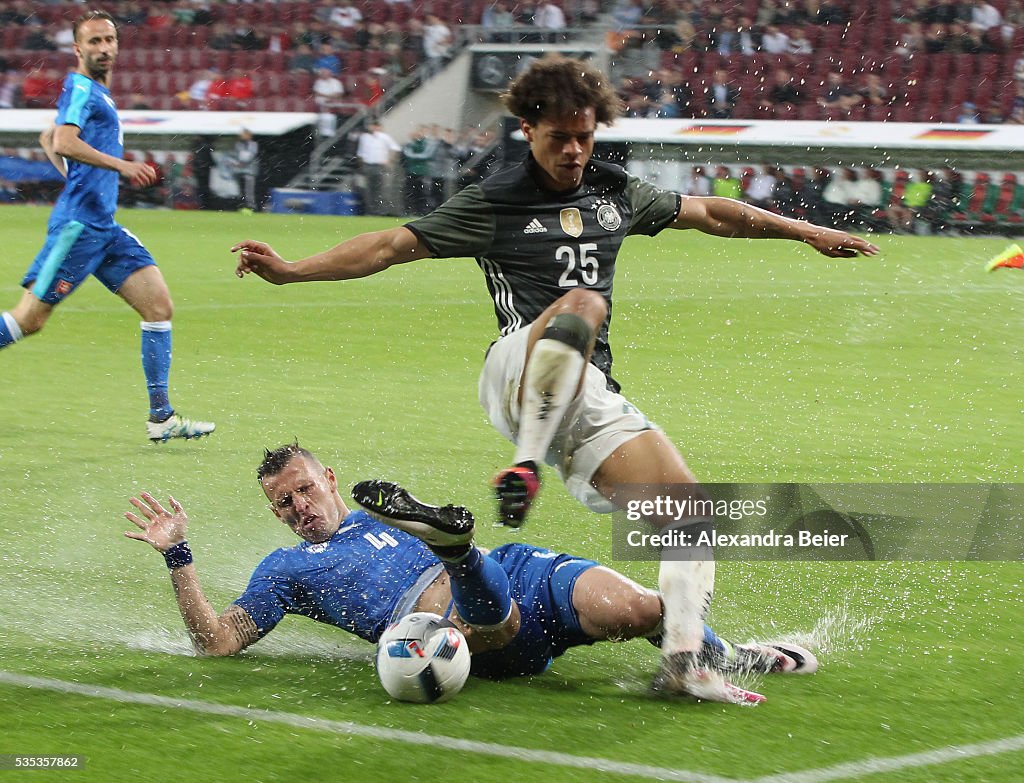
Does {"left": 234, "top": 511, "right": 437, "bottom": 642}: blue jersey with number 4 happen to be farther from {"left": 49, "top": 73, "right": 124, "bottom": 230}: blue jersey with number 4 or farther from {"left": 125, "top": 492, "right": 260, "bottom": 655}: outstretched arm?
{"left": 49, "top": 73, "right": 124, "bottom": 230}: blue jersey with number 4

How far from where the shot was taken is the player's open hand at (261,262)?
13.8 ft

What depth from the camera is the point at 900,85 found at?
2659cm

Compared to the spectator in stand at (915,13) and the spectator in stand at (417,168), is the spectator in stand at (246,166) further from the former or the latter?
the spectator in stand at (915,13)

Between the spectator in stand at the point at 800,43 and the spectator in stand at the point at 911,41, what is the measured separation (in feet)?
5.39

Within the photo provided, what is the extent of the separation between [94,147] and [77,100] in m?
0.34

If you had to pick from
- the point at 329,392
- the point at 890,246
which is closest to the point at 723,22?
the point at 890,246

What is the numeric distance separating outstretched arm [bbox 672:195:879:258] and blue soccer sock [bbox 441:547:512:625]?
151cm

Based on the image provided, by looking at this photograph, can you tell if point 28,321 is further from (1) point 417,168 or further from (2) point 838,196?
(1) point 417,168

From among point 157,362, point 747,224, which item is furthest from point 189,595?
point 157,362

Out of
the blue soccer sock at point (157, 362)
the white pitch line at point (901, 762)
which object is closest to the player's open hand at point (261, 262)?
the white pitch line at point (901, 762)

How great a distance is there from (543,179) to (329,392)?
5959 mm

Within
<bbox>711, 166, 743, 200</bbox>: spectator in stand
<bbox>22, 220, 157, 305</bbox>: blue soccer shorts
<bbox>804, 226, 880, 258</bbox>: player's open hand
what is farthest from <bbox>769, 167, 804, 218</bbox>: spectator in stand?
<bbox>804, 226, 880, 258</bbox>: player's open hand

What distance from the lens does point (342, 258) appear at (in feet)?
14.1

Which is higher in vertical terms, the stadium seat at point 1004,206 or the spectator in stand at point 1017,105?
the spectator in stand at point 1017,105
